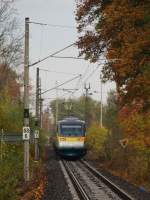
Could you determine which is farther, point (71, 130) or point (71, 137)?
point (71, 130)

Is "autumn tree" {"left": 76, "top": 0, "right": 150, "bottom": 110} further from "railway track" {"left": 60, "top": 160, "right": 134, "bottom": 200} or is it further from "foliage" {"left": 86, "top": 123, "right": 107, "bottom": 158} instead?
"foliage" {"left": 86, "top": 123, "right": 107, "bottom": 158}

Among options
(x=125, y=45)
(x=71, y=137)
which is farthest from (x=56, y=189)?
(x=71, y=137)

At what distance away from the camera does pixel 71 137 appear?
157ft

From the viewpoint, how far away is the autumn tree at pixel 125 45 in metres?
25.4

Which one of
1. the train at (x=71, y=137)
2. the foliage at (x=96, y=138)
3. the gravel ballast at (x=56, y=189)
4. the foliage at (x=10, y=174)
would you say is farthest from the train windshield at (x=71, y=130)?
the gravel ballast at (x=56, y=189)

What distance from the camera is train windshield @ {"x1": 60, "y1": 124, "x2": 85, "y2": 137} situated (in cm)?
4784

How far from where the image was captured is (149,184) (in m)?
28.6

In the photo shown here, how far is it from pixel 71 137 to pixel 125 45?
75.6ft

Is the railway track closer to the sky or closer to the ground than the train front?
closer to the ground

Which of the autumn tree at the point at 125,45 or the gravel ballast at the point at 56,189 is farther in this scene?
the autumn tree at the point at 125,45

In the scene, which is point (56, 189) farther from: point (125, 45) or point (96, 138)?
point (96, 138)

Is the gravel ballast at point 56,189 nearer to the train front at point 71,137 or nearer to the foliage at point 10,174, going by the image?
the foliage at point 10,174

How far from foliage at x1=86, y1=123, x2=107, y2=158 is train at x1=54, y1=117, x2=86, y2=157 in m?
8.56

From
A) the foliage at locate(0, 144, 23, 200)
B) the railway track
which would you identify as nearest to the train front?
the foliage at locate(0, 144, 23, 200)
